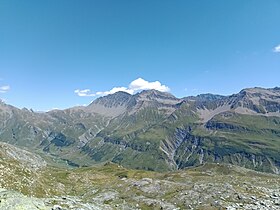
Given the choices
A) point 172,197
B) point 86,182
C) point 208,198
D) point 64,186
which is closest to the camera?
point 208,198

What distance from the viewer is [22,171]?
446 feet

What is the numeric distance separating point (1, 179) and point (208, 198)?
6937cm

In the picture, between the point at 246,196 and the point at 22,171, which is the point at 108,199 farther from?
the point at 246,196

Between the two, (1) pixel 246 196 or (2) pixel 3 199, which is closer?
(2) pixel 3 199

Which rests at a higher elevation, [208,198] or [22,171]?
[22,171]

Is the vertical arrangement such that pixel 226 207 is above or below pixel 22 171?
below

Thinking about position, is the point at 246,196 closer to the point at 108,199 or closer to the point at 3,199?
the point at 108,199

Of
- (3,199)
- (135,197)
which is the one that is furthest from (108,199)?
(3,199)

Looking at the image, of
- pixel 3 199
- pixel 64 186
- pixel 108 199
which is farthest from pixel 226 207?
pixel 64 186

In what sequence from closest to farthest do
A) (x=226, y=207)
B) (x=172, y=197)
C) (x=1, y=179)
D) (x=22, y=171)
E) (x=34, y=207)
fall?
(x=34, y=207) → (x=226, y=207) → (x=1, y=179) → (x=172, y=197) → (x=22, y=171)

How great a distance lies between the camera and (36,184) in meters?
129

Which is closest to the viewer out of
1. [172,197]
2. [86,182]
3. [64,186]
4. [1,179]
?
[1,179]

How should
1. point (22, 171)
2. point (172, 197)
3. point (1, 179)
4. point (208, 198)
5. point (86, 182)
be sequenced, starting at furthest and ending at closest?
point (86, 182)
point (22, 171)
point (172, 197)
point (208, 198)
point (1, 179)

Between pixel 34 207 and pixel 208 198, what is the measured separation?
8977 cm
